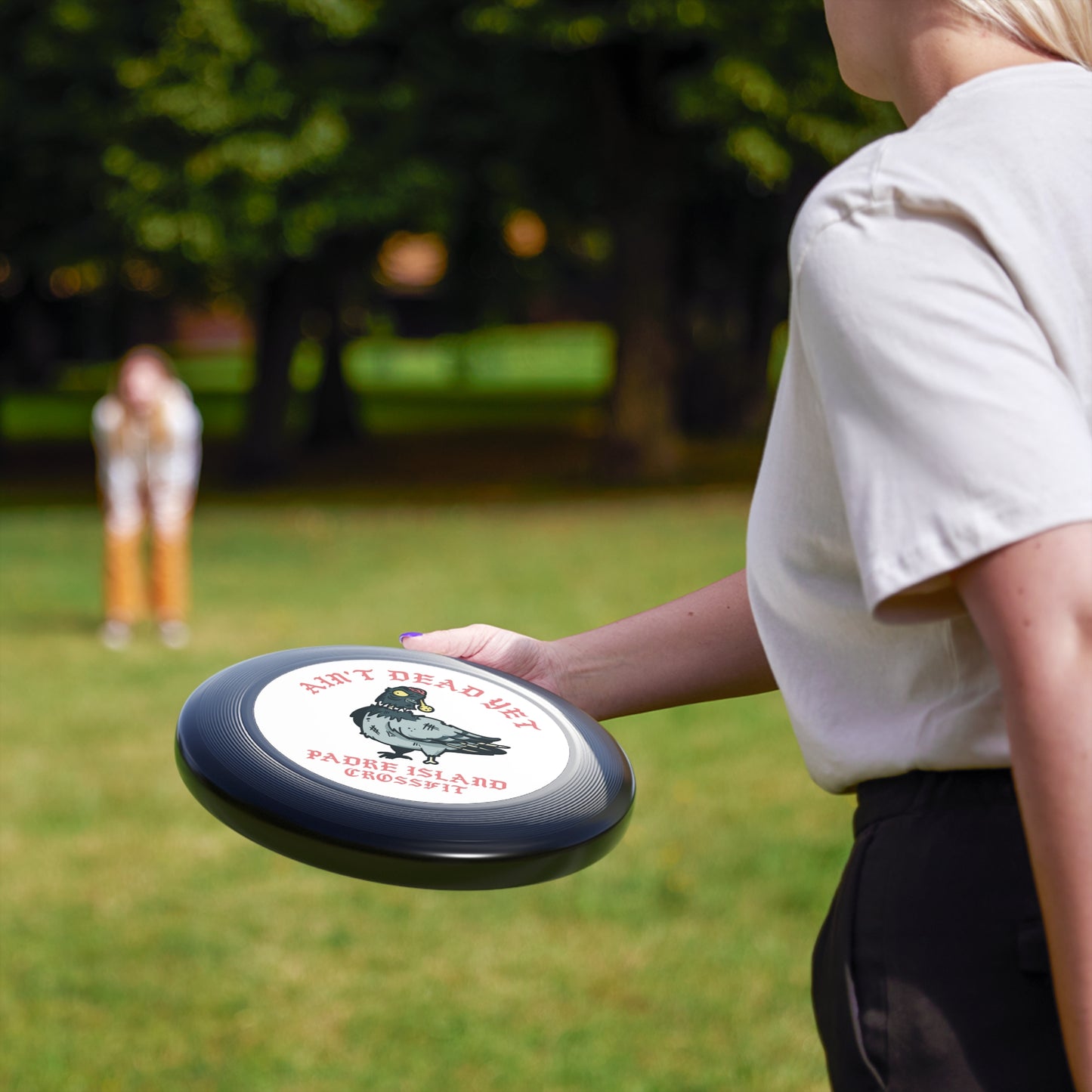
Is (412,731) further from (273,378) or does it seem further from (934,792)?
(273,378)

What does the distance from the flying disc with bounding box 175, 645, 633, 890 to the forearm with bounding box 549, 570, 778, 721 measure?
84mm

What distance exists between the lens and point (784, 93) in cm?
1619

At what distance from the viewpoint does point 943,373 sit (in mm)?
1072

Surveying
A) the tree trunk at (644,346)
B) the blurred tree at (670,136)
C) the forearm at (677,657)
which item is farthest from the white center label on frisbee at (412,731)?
the tree trunk at (644,346)

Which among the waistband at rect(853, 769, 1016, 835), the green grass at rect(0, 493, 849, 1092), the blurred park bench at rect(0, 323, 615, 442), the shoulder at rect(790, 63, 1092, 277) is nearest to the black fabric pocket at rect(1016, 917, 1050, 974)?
the waistband at rect(853, 769, 1016, 835)

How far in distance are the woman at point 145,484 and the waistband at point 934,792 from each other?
892 cm

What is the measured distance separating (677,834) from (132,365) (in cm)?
547

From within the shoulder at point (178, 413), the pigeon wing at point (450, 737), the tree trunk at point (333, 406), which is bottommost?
the tree trunk at point (333, 406)

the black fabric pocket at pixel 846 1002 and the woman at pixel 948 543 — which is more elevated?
the woman at pixel 948 543

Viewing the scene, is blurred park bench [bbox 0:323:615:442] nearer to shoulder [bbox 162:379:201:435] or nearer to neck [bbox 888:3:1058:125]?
shoulder [bbox 162:379:201:435]

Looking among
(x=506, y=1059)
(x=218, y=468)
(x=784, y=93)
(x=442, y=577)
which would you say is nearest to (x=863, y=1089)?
(x=506, y=1059)

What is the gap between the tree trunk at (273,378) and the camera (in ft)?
74.0

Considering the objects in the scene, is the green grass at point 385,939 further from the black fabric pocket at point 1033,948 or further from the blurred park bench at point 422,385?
the blurred park bench at point 422,385

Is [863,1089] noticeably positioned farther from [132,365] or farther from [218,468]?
[218,468]
